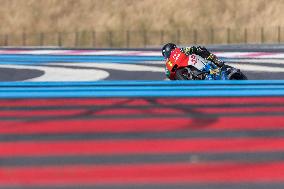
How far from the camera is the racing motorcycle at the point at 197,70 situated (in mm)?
9180

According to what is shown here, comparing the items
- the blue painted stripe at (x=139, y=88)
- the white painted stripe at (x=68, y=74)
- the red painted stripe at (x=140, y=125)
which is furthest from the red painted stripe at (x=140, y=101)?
the white painted stripe at (x=68, y=74)

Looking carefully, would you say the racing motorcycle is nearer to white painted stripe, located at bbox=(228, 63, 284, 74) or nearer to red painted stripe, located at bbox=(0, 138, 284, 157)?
red painted stripe, located at bbox=(0, 138, 284, 157)

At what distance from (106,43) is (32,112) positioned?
3679 cm

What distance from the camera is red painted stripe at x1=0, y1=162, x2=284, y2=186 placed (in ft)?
13.3

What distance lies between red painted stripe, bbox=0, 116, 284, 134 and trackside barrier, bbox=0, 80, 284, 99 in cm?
142

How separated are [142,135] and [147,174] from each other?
1.11 meters

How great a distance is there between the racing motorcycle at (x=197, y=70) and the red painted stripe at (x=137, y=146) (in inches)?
165

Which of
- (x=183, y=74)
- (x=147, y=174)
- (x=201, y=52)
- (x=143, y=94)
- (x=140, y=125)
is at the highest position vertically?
(x=201, y=52)

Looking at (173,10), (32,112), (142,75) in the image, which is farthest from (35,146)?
(173,10)

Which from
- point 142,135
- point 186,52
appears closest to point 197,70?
point 186,52

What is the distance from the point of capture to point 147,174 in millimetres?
4188

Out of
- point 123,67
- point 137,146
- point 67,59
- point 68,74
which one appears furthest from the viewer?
point 67,59

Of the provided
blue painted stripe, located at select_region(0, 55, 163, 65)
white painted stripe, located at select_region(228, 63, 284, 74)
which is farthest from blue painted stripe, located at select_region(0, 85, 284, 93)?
blue painted stripe, located at select_region(0, 55, 163, 65)

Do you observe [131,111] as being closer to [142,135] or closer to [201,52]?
[142,135]
